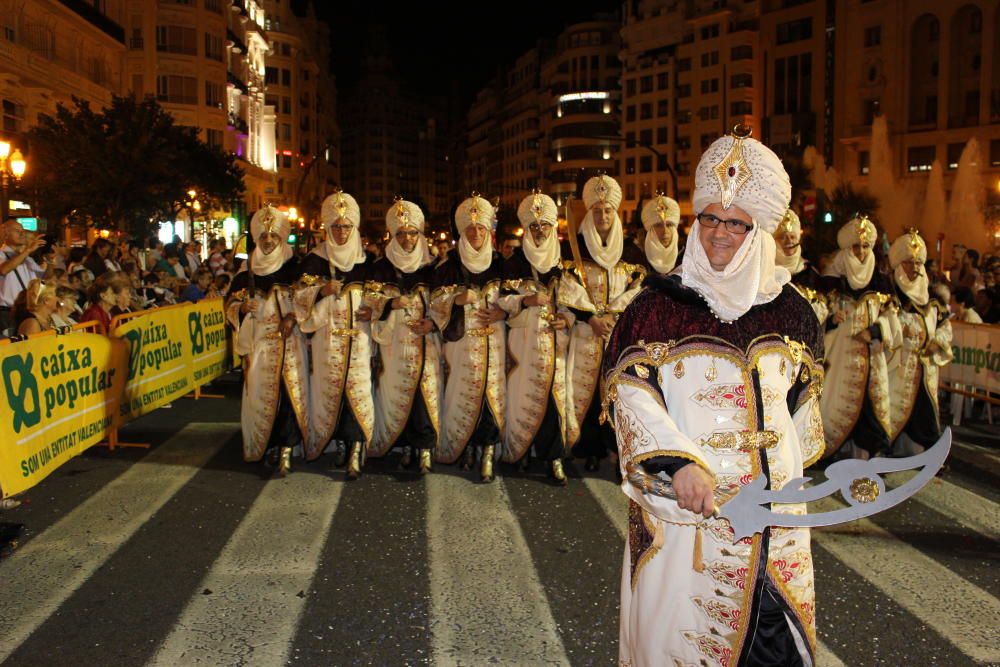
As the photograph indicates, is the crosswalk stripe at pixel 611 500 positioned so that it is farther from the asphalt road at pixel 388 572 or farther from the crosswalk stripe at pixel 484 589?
the crosswalk stripe at pixel 484 589

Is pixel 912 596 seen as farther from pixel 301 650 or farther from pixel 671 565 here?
pixel 301 650

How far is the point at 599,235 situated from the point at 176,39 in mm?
54744

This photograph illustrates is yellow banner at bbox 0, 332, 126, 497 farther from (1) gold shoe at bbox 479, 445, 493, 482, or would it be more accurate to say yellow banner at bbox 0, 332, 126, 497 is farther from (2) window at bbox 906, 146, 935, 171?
(2) window at bbox 906, 146, 935, 171

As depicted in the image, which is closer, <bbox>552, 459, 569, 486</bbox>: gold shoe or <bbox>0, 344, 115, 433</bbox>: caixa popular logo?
<bbox>0, 344, 115, 433</bbox>: caixa popular logo

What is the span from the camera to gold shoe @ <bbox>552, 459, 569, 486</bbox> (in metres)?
8.16

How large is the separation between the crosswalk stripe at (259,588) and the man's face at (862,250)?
16.6 feet

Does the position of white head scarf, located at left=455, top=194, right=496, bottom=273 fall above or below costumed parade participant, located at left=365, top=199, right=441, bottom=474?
above

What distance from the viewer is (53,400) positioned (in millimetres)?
8156

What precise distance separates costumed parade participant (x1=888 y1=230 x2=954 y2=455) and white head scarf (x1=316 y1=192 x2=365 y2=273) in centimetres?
505

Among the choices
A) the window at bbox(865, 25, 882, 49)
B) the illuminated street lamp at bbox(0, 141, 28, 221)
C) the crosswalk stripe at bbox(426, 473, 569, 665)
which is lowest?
the crosswalk stripe at bbox(426, 473, 569, 665)

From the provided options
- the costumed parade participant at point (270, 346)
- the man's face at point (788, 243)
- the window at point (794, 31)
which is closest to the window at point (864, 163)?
the window at point (794, 31)

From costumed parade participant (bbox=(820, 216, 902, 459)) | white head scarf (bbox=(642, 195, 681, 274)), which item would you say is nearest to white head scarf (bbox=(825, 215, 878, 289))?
costumed parade participant (bbox=(820, 216, 902, 459))

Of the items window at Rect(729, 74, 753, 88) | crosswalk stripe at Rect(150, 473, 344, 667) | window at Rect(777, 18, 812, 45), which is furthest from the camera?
window at Rect(729, 74, 753, 88)

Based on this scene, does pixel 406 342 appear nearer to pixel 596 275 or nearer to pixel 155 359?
pixel 596 275
